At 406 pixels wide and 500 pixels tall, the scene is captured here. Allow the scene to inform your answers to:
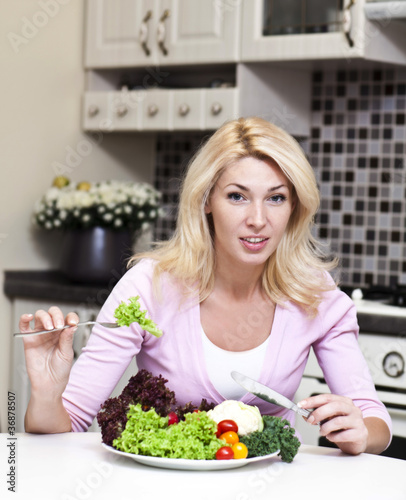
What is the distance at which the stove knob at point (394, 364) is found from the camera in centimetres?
222

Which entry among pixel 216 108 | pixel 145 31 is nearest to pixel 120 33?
pixel 145 31

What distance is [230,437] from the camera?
3.79 feet

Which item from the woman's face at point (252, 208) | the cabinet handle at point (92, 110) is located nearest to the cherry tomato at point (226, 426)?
the woman's face at point (252, 208)

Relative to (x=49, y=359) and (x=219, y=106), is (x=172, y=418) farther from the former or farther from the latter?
(x=219, y=106)

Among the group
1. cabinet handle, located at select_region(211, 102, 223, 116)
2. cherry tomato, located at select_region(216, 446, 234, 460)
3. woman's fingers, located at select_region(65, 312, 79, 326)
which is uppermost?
cabinet handle, located at select_region(211, 102, 223, 116)

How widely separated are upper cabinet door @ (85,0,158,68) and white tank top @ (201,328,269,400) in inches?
61.9

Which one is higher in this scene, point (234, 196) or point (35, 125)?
point (35, 125)

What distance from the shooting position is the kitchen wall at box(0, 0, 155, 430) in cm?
277

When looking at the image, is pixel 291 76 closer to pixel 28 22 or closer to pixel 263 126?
pixel 28 22

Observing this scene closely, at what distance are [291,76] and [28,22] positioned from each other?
0.94 m

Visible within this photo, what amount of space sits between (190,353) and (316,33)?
1354 mm

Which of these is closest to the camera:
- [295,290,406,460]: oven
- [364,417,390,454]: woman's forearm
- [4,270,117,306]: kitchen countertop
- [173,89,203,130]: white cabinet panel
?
[364,417,390,454]: woman's forearm

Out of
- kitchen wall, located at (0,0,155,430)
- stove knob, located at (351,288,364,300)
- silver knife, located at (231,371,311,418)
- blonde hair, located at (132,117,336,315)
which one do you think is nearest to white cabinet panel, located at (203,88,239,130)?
kitchen wall, located at (0,0,155,430)

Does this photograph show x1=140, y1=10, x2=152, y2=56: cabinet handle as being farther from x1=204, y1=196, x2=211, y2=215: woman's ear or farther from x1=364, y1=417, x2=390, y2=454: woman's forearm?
x1=364, y1=417, x2=390, y2=454: woman's forearm
